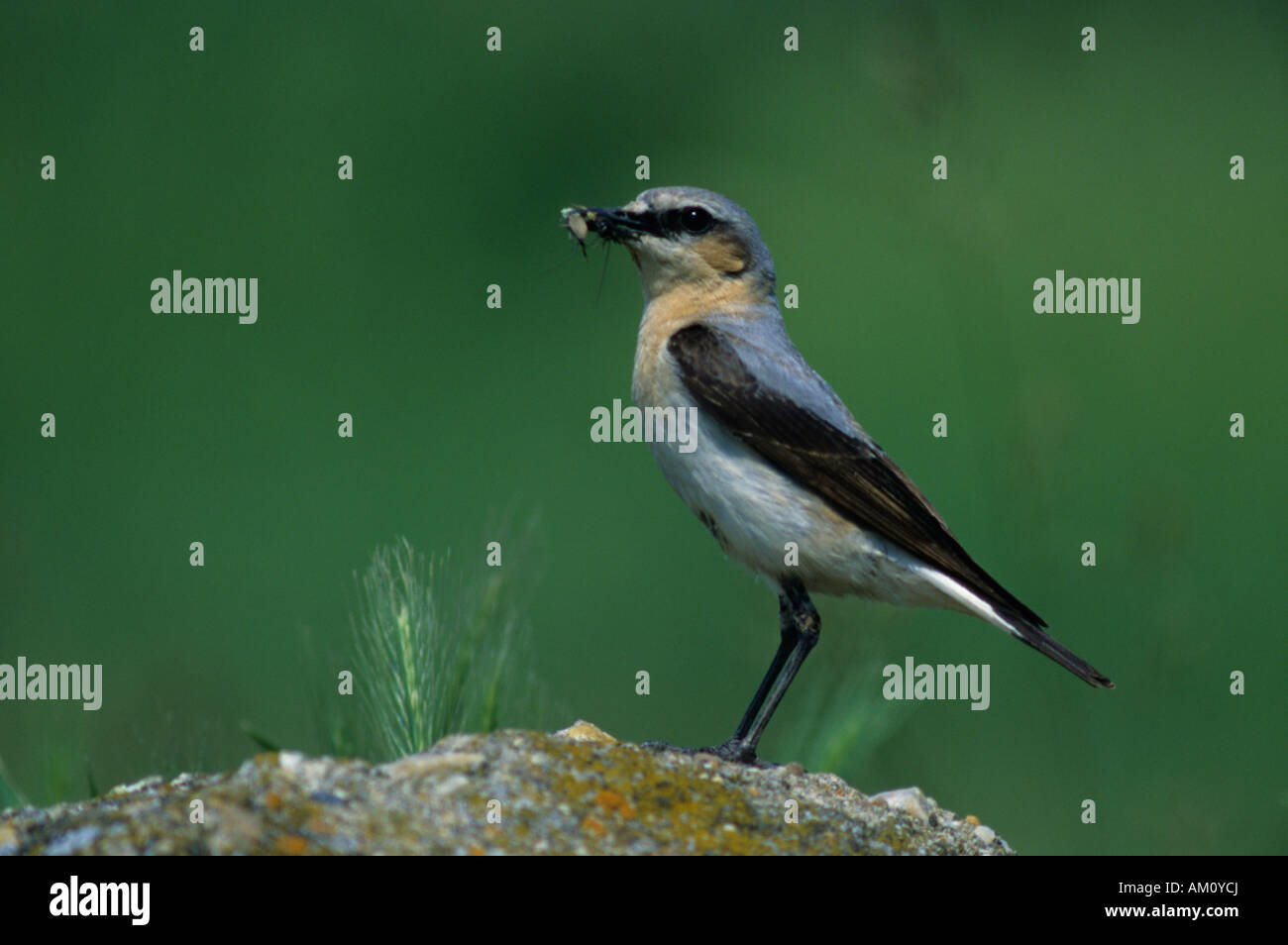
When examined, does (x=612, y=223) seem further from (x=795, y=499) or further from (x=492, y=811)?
(x=492, y=811)

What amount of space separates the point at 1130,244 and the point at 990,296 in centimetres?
987

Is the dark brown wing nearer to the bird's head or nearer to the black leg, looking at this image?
the black leg

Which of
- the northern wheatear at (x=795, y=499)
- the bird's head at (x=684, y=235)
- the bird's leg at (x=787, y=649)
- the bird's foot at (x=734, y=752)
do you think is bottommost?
the bird's foot at (x=734, y=752)

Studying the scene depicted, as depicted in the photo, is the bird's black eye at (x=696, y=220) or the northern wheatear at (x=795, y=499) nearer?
the northern wheatear at (x=795, y=499)

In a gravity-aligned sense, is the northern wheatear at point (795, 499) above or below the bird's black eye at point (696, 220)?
below

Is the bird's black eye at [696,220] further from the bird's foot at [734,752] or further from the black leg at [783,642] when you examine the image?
the bird's foot at [734,752]

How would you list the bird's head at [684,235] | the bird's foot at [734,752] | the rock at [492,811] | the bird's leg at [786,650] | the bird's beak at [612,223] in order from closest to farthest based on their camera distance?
the rock at [492,811], the bird's foot at [734,752], the bird's leg at [786,650], the bird's beak at [612,223], the bird's head at [684,235]

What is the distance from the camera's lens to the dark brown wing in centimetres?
710

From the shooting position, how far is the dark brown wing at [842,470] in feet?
23.3

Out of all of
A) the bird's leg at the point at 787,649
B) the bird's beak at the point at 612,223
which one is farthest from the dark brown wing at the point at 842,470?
the bird's beak at the point at 612,223

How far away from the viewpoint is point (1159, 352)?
15.4 meters

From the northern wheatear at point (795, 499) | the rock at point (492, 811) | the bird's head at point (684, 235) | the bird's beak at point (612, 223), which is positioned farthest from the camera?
the bird's head at point (684, 235)

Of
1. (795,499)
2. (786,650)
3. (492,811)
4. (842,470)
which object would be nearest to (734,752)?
(786,650)

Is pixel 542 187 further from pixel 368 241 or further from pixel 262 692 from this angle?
pixel 262 692
